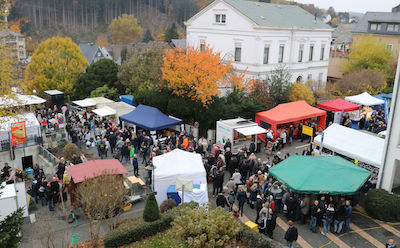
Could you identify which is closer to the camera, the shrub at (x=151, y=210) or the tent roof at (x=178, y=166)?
the shrub at (x=151, y=210)

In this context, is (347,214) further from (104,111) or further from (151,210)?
(104,111)

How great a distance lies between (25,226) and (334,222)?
457 inches

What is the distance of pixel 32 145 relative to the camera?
65.5 ft

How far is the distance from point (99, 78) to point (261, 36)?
17.8 m

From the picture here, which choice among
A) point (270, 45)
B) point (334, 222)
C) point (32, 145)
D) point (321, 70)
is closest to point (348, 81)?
point (321, 70)

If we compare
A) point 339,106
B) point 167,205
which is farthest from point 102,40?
point 167,205

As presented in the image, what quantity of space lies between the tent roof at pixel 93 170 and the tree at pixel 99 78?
2254 cm

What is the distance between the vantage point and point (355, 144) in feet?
53.8

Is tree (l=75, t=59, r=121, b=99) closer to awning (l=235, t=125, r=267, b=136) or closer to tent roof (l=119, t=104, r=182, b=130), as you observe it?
tent roof (l=119, t=104, r=182, b=130)

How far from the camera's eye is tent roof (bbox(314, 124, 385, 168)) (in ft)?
50.1

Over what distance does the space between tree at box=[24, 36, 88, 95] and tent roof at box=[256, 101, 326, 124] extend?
2441 cm

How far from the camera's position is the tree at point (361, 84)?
3200 cm

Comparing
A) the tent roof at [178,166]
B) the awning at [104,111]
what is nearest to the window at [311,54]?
the awning at [104,111]

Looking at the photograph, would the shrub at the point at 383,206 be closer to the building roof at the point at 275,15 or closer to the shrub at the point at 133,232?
the shrub at the point at 133,232
